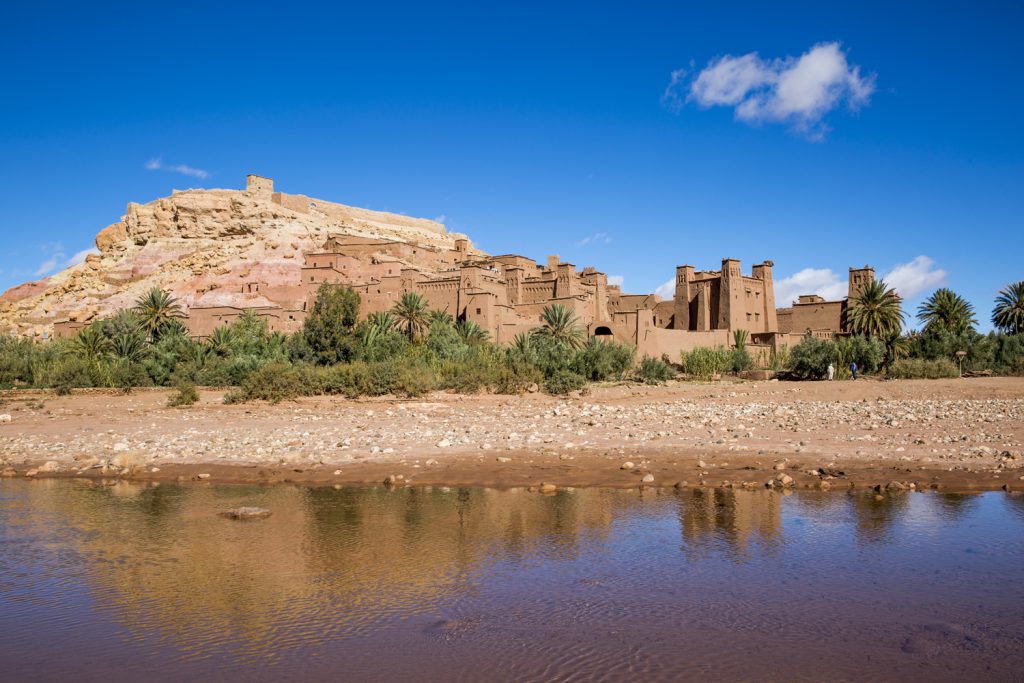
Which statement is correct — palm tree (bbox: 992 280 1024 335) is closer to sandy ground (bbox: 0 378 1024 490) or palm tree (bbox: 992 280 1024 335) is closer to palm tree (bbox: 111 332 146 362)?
sandy ground (bbox: 0 378 1024 490)

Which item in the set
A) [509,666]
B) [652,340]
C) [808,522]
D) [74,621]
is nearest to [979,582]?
[808,522]

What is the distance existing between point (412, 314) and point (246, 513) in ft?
98.3

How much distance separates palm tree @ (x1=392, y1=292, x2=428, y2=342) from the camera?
38.0 meters

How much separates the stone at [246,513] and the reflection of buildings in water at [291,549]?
19cm

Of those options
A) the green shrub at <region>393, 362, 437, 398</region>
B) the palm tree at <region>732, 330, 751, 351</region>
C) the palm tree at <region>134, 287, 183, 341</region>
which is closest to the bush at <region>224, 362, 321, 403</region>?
the green shrub at <region>393, 362, 437, 398</region>

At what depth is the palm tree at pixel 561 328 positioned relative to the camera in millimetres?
36931

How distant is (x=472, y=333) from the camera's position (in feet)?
120

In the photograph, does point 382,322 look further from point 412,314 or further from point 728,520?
point 728,520

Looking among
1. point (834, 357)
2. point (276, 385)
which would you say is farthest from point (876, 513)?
point (834, 357)

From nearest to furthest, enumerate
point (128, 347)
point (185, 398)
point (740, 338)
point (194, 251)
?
1. point (185, 398)
2. point (128, 347)
3. point (740, 338)
4. point (194, 251)

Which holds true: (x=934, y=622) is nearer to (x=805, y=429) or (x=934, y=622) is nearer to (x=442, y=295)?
(x=805, y=429)

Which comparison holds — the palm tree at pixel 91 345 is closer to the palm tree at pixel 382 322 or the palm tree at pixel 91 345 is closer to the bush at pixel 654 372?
the palm tree at pixel 382 322

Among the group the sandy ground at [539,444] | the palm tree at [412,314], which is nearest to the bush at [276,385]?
the sandy ground at [539,444]

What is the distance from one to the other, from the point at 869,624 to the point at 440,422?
482 inches
